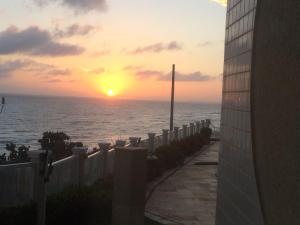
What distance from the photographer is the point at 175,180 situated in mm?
15875

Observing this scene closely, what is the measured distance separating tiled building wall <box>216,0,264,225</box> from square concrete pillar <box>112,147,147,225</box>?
239cm

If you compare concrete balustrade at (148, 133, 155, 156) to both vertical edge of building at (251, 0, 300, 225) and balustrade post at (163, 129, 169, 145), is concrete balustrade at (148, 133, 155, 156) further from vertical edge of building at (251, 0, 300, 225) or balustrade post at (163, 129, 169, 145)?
vertical edge of building at (251, 0, 300, 225)

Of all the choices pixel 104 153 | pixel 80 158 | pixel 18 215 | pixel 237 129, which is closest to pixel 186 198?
pixel 104 153

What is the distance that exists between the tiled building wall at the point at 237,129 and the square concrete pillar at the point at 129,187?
7.84ft

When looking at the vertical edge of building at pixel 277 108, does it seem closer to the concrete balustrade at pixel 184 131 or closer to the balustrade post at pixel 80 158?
the balustrade post at pixel 80 158

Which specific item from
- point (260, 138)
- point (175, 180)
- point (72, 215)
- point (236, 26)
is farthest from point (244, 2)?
point (175, 180)

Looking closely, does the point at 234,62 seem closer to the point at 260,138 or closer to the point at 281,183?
the point at 260,138

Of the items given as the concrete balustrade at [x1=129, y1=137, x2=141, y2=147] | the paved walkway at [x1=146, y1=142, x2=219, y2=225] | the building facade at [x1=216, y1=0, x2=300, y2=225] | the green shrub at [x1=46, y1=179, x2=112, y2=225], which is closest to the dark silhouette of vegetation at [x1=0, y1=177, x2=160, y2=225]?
the green shrub at [x1=46, y1=179, x2=112, y2=225]

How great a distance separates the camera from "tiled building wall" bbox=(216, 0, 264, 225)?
4617mm

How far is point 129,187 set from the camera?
8.43 metres

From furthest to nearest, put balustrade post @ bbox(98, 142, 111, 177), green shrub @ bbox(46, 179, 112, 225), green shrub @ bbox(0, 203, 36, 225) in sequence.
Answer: balustrade post @ bbox(98, 142, 111, 177) → green shrub @ bbox(46, 179, 112, 225) → green shrub @ bbox(0, 203, 36, 225)

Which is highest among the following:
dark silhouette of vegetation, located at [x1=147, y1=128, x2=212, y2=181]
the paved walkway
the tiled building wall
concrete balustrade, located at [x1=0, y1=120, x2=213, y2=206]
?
the tiled building wall

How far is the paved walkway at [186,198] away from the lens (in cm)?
1071

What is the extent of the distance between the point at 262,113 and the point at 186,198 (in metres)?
9.22
